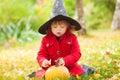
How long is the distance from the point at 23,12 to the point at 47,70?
14762mm

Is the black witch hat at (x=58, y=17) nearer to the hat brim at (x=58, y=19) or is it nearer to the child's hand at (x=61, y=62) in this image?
the hat brim at (x=58, y=19)

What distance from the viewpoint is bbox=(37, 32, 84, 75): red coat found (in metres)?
6.48

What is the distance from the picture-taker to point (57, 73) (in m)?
6.12

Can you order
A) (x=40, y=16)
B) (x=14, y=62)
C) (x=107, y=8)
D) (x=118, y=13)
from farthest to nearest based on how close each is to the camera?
(x=107, y=8) → (x=40, y=16) → (x=118, y=13) → (x=14, y=62)

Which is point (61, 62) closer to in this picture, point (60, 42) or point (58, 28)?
point (60, 42)

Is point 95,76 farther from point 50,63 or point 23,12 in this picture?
point 23,12

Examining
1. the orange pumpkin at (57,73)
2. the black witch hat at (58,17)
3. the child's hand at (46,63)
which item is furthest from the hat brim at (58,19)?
the orange pumpkin at (57,73)

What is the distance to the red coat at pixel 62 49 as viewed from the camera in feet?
21.3

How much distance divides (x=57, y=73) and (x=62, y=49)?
1.84 ft

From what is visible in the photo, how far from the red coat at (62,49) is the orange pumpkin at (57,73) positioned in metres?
0.25

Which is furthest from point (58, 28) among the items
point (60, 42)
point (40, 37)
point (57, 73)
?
point (40, 37)

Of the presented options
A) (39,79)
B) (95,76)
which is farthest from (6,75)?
(95,76)

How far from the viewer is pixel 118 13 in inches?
773

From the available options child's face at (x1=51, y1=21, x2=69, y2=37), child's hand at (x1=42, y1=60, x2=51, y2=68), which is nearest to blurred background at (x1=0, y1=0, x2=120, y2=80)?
child's hand at (x1=42, y1=60, x2=51, y2=68)
